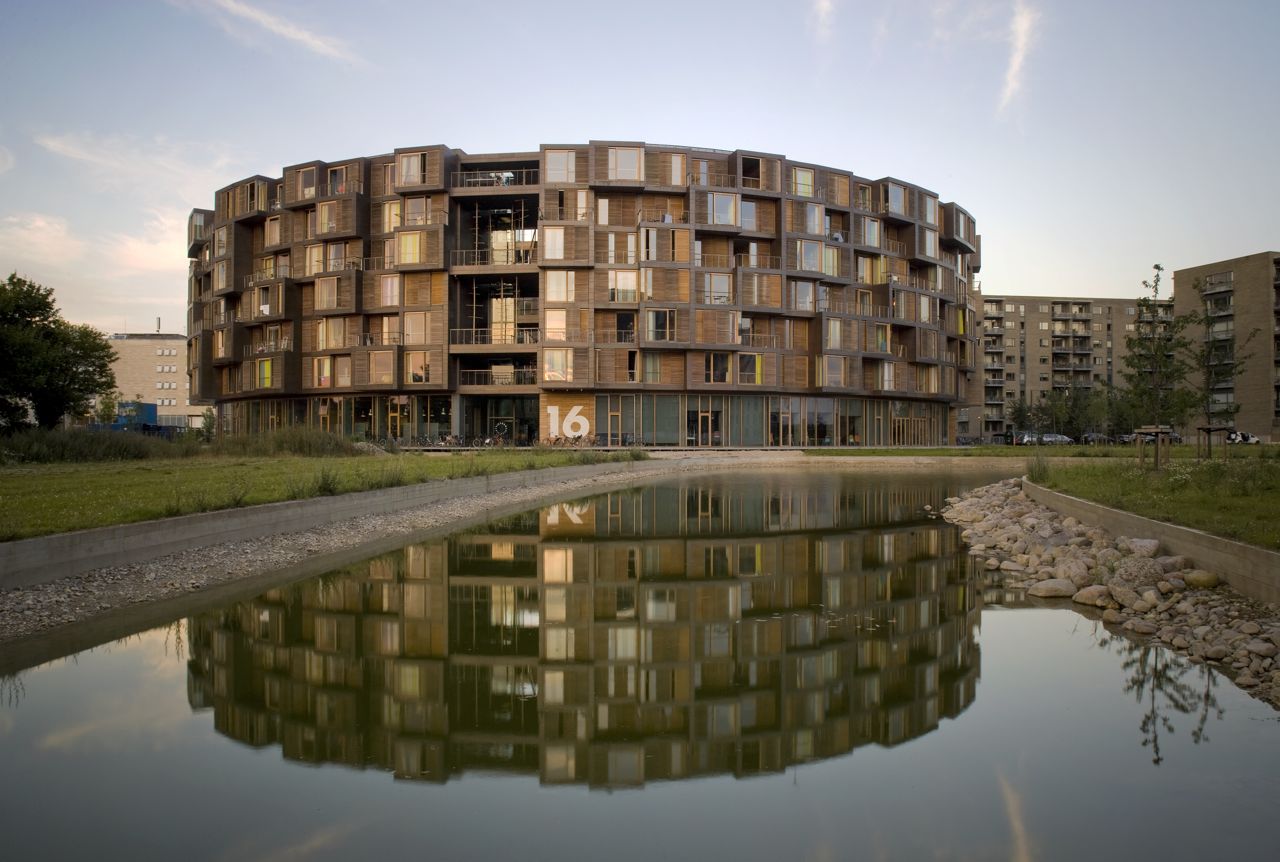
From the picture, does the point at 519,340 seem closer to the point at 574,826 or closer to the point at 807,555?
the point at 807,555

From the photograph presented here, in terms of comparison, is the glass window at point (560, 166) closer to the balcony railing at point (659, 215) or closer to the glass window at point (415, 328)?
the balcony railing at point (659, 215)

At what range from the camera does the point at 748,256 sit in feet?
183

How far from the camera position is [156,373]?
434 ft

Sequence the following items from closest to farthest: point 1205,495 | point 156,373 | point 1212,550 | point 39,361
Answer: point 1212,550 → point 1205,495 → point 39,361 → point 156,373

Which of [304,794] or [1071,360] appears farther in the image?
[1071,360]

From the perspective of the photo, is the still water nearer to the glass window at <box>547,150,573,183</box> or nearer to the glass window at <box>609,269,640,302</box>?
the glass window at <box>609,269,640,302</box>

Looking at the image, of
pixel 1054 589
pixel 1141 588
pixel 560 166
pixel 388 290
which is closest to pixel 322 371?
pixel 388 290

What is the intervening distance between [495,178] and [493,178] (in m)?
0.14

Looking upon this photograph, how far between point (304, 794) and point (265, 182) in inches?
2519

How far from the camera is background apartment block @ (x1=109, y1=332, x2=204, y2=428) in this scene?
431 ft

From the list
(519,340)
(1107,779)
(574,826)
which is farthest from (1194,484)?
(519,340)

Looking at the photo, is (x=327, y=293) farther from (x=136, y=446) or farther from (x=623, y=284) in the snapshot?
(x=136, y=446)

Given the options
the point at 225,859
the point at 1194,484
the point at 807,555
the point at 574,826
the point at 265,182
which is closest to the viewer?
the point at 225,859

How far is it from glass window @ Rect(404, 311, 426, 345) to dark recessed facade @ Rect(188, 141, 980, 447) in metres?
0.14
